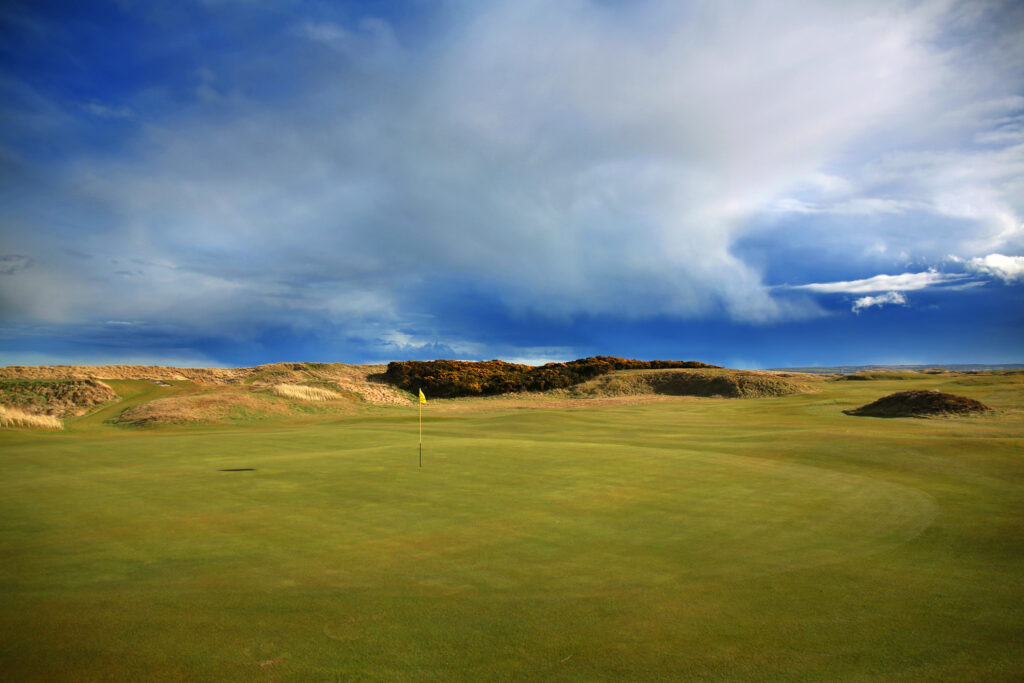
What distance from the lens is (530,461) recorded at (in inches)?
529

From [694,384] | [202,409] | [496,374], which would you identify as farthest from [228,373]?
[694,384]

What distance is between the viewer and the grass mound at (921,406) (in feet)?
81.6

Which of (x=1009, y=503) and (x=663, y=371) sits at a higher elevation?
(x=663, y=371)

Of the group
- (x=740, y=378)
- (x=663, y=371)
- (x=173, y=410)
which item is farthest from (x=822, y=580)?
(x=663, y=371)

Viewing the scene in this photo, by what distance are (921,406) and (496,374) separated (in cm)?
3883

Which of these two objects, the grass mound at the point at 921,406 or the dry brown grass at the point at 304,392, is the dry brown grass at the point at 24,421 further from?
the grass mound at the point at 921,406

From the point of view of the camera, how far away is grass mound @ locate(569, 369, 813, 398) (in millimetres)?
50438

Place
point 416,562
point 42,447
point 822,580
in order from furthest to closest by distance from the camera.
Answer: point 42,447 < point 416,562 < point 822,580

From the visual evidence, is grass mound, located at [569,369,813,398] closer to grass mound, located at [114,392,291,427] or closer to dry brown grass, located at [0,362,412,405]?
dry brown grass, located at [0,362,412,405]

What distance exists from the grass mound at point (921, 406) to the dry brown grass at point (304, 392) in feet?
97.9

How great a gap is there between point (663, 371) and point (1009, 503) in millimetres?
49532

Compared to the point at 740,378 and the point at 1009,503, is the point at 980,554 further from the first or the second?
the point at 740,378

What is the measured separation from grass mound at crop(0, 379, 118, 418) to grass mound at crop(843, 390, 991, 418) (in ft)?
128

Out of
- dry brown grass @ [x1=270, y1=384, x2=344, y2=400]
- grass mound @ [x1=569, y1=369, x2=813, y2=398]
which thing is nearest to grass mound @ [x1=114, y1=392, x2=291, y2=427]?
dry brown grass @ [x1=270, y1=384, x2=344, y2=400]
